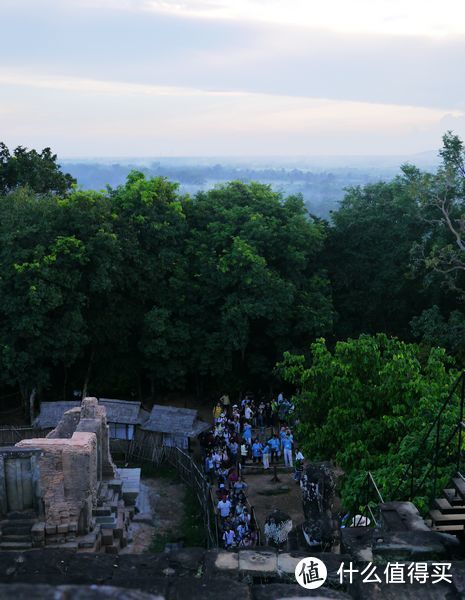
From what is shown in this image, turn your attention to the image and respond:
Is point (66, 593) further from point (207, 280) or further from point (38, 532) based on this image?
point (207, 280)

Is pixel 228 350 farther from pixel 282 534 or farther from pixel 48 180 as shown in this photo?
pixel 282 534

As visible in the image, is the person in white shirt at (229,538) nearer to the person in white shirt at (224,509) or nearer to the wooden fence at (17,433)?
the person in white shirt at (224,509)

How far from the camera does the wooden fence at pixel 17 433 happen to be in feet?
64.1

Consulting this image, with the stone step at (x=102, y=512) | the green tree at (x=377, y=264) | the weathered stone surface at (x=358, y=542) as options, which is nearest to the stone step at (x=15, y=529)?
the stone step at (x=102, y=512)

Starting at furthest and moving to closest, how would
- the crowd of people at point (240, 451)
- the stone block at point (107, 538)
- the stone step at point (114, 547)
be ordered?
the crowd of people at point (240, 451), the stone block at point (107, 538), the stone step at point (114, 547)

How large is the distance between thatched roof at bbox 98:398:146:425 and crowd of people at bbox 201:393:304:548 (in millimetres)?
2224

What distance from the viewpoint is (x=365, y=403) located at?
12492 mm

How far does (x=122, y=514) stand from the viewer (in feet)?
48.6

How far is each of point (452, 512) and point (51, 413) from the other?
15144mm

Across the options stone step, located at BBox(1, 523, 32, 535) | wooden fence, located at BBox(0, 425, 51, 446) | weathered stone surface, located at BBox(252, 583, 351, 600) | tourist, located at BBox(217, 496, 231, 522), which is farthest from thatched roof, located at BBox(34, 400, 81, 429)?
weathered stone surface, located at BBox(252, 583, 351, 600)

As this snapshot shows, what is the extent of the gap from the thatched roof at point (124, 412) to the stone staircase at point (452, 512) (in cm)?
1332

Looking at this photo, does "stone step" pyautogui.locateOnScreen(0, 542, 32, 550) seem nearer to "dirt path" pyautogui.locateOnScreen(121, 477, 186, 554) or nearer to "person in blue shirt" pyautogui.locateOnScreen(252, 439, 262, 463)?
"dirt path" pyautogui.locateOnScreen(121, 477, 186, 554)

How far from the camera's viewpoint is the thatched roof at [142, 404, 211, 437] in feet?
63.0

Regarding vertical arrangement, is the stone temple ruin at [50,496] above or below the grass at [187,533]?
above
